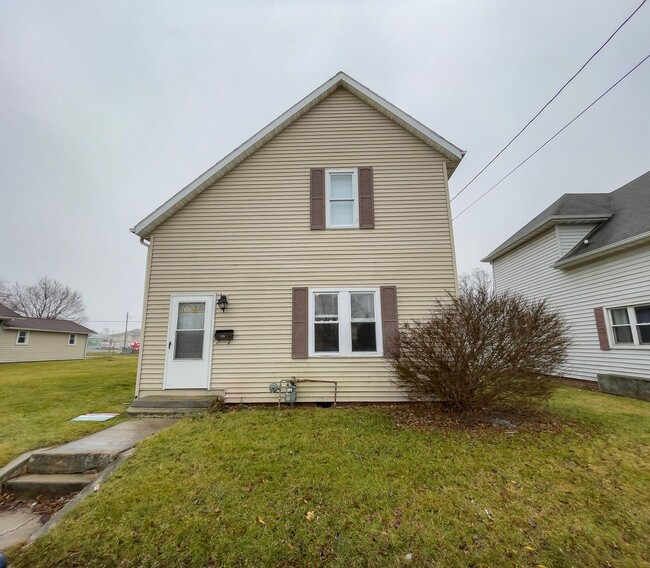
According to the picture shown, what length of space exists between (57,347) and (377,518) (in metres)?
31.0

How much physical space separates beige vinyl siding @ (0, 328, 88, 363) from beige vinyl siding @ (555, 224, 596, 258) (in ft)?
105

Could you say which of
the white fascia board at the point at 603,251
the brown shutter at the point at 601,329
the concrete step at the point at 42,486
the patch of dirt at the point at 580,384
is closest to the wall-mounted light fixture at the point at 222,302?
the concrete step at the point at 42,486

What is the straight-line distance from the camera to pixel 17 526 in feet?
9.25

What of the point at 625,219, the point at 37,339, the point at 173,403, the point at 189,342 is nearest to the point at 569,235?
the point at 625,219

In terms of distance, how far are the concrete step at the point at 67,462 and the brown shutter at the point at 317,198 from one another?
5.47m

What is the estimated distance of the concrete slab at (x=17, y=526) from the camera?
257cm

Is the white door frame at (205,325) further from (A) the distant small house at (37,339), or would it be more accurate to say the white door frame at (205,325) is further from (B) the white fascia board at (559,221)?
(A) the distant small house at (37,339)

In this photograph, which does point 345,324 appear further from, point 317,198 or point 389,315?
point 317,198

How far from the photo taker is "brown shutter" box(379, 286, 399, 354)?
21.1ft

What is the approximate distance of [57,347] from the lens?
950 inches

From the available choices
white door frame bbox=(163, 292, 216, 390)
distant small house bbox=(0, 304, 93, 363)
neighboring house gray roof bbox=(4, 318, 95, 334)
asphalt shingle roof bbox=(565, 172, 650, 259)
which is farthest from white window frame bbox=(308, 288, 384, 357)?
neighboring house gray roof bbox=(4, 318, 95, 334)

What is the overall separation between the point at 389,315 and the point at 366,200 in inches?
110

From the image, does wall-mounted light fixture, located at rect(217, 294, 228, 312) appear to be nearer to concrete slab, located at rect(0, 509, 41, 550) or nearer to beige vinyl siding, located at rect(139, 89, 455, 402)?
beige vinyl siding, located at rect(139, 89, 455, 402)

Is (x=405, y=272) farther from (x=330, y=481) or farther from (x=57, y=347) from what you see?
(x=57, y=347)
